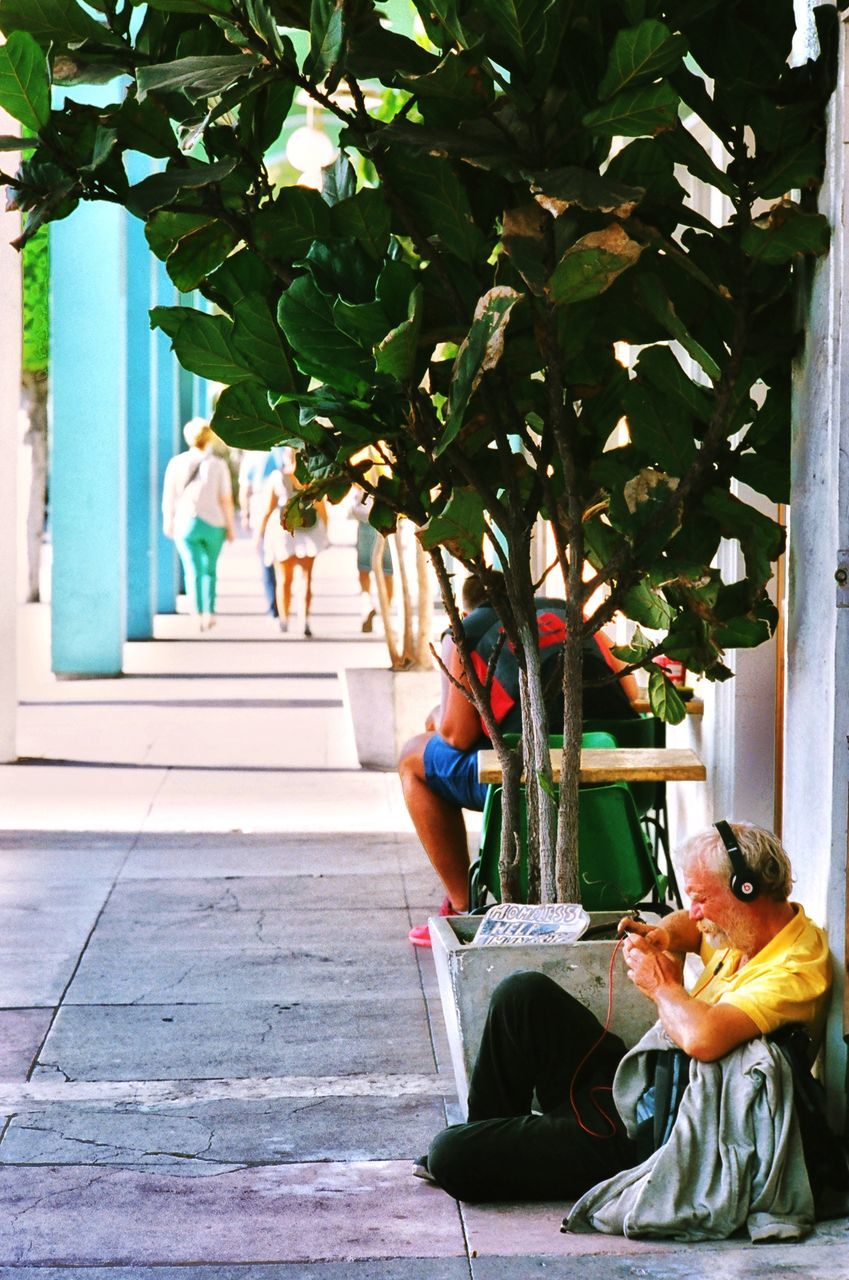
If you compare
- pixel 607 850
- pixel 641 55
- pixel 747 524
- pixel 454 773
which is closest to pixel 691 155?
pixel 641 55

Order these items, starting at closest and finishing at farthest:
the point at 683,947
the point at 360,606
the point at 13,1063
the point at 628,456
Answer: the point at 683,947, the point at 628,456, the point at 13,1063, the point at 360,606

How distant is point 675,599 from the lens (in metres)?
4.68

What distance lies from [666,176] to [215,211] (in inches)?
42.3

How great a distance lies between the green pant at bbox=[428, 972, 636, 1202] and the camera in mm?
4078

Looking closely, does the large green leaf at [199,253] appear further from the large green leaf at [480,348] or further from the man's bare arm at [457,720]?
the man's bare arm at [457,720]

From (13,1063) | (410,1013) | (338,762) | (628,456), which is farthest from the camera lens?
(338,762)

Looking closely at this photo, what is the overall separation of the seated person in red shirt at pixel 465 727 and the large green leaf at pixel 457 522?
170 cm

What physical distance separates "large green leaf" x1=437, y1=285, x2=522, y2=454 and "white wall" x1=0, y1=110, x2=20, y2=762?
6.84 metres

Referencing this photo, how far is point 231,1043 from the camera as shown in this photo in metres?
5.44

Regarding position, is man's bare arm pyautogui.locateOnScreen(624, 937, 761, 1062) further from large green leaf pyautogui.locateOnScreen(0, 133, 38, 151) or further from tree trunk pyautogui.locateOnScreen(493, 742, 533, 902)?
large green leaf pyautogui.locateOnScreen(0, 133, 38, 151)

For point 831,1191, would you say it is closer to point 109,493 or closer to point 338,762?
point 338,762

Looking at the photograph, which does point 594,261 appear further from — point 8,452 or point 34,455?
point 34,455

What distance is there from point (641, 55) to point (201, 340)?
4.17 feet

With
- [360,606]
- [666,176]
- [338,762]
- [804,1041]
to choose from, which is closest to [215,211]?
[666,176]
